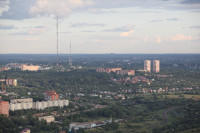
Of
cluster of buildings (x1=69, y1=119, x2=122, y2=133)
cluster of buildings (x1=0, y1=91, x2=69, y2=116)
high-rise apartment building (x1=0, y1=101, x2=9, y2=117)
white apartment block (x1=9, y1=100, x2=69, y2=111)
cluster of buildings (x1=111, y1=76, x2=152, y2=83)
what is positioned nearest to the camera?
cluster of buildings (x1=69, y1=119, x2=122, y2=133)

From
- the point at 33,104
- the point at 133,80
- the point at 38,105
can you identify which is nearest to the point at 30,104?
the point at 33,104

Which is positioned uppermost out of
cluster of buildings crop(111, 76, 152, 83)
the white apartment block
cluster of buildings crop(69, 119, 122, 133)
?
cluster of buildings crop(111, 76, 152, 83)

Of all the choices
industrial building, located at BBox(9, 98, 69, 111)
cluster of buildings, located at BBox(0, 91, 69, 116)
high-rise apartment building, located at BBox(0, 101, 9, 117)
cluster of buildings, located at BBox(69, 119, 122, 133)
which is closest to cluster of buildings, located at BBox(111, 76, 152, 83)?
cluster of buildings, located at BBox(0, 91, 69, 116)

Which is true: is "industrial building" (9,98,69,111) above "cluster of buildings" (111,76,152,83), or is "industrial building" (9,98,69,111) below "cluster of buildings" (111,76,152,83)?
below

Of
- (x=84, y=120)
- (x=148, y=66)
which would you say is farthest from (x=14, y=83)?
(x=148, y=66)

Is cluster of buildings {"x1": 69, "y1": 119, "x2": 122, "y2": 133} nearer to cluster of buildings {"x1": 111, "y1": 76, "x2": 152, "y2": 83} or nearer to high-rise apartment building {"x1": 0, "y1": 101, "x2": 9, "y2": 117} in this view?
high-rise apartment building {"x1": 0, "y1": 101, "x2": 9, "y2": 117}

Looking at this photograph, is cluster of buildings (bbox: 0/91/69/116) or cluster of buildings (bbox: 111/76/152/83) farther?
cluster of buildings (bbox: 111/76/152/83)

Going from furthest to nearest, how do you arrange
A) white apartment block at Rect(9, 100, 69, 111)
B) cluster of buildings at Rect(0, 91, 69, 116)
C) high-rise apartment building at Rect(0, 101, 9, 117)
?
white apartment block at Rect(9, 100, 69, 111), cluster of buildings at Rect(0, 91, 69, 116), high-rise apartment building at Rect(0, 101, 9, 117)

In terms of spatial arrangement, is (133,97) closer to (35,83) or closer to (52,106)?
(52,106)

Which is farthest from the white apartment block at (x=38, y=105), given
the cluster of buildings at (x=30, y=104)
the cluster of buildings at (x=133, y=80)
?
the cluster of buildings at (x=133, y=80)

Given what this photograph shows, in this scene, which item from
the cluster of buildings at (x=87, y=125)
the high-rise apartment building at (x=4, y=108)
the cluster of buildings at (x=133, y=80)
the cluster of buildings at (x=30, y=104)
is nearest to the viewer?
the cluster of buildings at (x=87, y=125)

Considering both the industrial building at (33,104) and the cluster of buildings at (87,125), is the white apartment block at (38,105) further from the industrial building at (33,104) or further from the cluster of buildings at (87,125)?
the cluster of buildings at (87,125)
